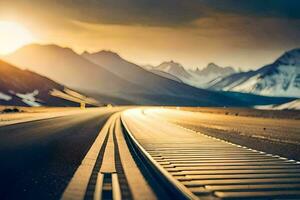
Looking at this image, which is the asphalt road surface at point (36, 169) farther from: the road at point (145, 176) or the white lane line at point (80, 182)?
the white lane line at point (80, 182)

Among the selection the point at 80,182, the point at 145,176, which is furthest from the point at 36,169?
the point at 145,176

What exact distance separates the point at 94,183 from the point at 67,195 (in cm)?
162

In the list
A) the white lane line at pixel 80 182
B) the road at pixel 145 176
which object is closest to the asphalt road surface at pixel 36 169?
the road at pixel 145 176

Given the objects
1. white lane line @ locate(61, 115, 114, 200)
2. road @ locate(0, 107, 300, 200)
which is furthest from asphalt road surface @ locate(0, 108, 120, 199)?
white lane line @ locate(61, 115, 114, 200)

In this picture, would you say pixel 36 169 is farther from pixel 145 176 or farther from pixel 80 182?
pixel 145 176

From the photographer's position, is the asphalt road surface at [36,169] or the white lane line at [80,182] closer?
the white lane line at [80,182]

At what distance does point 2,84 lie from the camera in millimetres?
173750

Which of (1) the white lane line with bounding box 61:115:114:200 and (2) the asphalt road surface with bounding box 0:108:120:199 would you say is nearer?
(1) the white lane line with bounding box 61:115:114:200

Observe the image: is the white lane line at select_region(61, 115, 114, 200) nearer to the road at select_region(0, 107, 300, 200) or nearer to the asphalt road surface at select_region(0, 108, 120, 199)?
the road at select_region(0, 107, 300, 200)

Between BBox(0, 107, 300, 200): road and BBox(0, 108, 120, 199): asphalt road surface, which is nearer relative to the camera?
BBox(0, 107, 300, 200): road

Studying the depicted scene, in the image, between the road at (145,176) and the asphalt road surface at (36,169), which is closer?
the road at (145,176)

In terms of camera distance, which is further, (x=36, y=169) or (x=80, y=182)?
(x=36, y=169)

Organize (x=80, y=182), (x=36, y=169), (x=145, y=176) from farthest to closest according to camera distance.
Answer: (x=36, y=169) < (x=145, y=176) < (x=80, y=182)

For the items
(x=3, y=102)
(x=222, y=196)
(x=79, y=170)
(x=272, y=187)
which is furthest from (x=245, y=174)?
(x=3, y=102)
